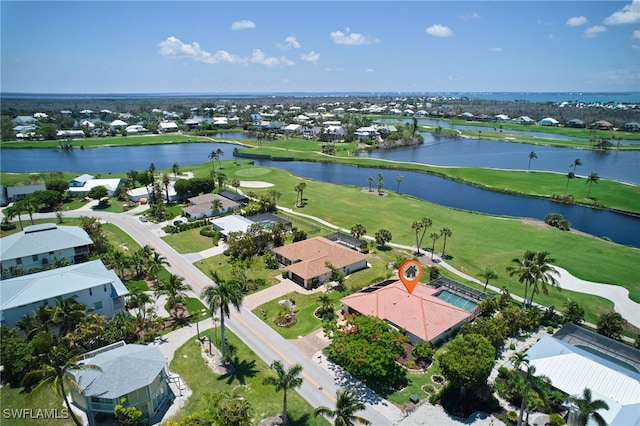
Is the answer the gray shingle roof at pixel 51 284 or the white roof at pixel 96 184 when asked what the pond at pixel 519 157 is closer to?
the white roof at pixel 96 184

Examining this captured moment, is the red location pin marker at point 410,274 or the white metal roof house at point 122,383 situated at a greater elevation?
the red location pin marker at point 410,274

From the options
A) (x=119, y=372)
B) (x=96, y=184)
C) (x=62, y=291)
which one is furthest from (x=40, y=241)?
(x=96, y=184)

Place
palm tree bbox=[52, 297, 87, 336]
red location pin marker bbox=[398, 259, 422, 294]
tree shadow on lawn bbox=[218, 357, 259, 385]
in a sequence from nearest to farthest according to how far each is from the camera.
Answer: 1. tree shadow on lawn bbox=[218, 357, 259, 385]
2. palm tree bbox=[52, 297, 87, 336]
3. red location pin marker bbox=[398, 259, 422, 294]

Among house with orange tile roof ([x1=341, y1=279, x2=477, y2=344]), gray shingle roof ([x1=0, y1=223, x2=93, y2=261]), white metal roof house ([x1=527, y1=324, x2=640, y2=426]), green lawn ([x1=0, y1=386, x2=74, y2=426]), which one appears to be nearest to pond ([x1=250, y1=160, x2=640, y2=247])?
white metal roof house ([x1=527, y1=324, x2=640, y2=426])

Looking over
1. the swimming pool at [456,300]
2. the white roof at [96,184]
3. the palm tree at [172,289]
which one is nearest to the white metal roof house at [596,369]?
A: the swimming pool at [456,300]

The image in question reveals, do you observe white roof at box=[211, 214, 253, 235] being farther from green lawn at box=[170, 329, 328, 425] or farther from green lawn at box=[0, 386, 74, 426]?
green lawn at box=[0, 386, 74, 426]

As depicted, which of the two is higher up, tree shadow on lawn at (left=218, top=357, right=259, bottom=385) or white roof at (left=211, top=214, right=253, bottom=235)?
white roof at (left=211, top=214, right=253, bottom=235)
